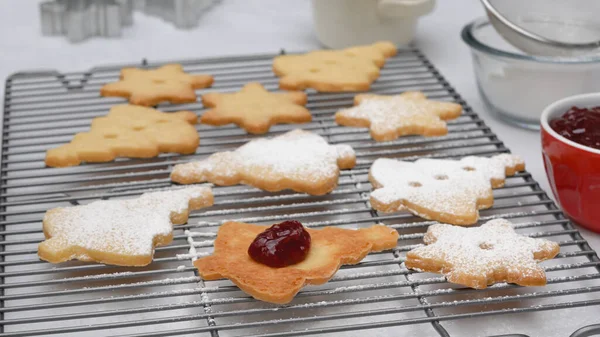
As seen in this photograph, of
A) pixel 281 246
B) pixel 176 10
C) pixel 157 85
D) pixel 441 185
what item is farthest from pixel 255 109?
pixel 176 10

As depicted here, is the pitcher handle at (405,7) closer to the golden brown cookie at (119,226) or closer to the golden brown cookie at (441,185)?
the golden brown cookie at (441,185)

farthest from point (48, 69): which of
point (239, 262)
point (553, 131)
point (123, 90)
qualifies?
point (553, 131)

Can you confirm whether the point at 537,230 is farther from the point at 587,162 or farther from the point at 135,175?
the point at 135,175

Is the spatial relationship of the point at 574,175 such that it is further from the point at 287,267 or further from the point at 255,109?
the point at 255,109

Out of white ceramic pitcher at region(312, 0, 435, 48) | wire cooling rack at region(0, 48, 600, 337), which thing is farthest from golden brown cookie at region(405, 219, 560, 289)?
white ceramic pitcher at region(312, 0, 435, 48)

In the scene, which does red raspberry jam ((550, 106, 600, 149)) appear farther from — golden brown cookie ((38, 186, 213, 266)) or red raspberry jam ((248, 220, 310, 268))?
golden brown cookie ((38, 186, 213, 266))
